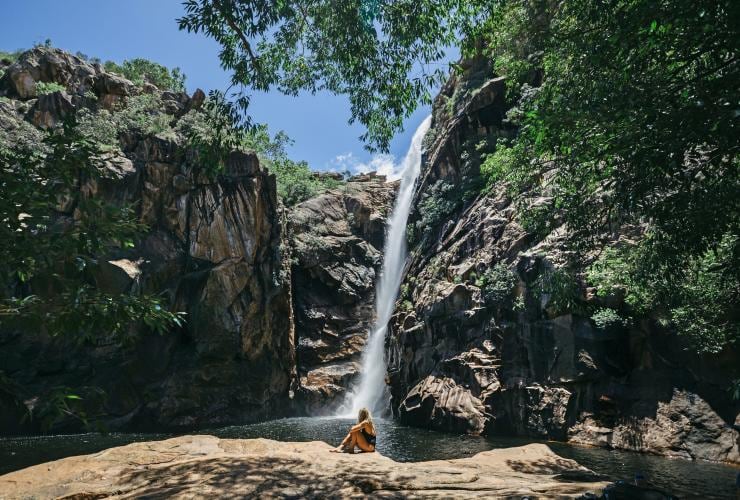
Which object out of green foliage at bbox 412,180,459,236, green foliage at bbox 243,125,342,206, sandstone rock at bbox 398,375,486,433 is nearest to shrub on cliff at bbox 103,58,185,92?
green foliage at bbox 243,125,342,206

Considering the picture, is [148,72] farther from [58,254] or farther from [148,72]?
[58,254]

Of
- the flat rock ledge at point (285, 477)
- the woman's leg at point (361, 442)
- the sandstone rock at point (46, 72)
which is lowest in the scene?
the flat rock ledge at point (285, 477)

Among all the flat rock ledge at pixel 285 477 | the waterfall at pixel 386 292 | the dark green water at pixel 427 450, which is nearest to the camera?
the flat rock ledge at pixel 285 477

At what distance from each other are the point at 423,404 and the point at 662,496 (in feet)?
58.1

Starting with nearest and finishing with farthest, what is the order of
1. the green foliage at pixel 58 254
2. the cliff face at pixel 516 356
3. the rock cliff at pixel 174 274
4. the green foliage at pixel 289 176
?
the green foliage at pixel 58 254 → the cliff face at pixel 516 356 → the rock cliff at pixel 174 274 → the green foliage at pixel 289 176

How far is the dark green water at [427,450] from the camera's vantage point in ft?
37.7

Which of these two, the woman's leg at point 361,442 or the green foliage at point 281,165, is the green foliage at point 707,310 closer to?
the woman's leg at point 361,442

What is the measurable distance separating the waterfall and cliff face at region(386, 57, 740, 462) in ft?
7.89

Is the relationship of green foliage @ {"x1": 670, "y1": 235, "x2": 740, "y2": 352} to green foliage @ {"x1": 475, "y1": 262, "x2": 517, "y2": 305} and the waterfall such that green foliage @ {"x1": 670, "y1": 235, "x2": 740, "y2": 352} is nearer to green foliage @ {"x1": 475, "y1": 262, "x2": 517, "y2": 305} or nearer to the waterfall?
green foliage @ {"x1": 475, "y1": 262, "x2": 517, "y2": 305}

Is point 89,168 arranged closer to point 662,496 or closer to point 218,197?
point 662,496

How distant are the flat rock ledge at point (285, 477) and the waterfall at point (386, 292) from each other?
2040cm

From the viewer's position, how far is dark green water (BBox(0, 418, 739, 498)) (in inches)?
452

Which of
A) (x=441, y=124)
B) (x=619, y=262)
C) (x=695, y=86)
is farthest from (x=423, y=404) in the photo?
(x=441, y=124)

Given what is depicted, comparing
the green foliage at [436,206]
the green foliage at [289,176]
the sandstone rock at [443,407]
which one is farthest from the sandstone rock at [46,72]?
the sandstone rock at [443,407]
